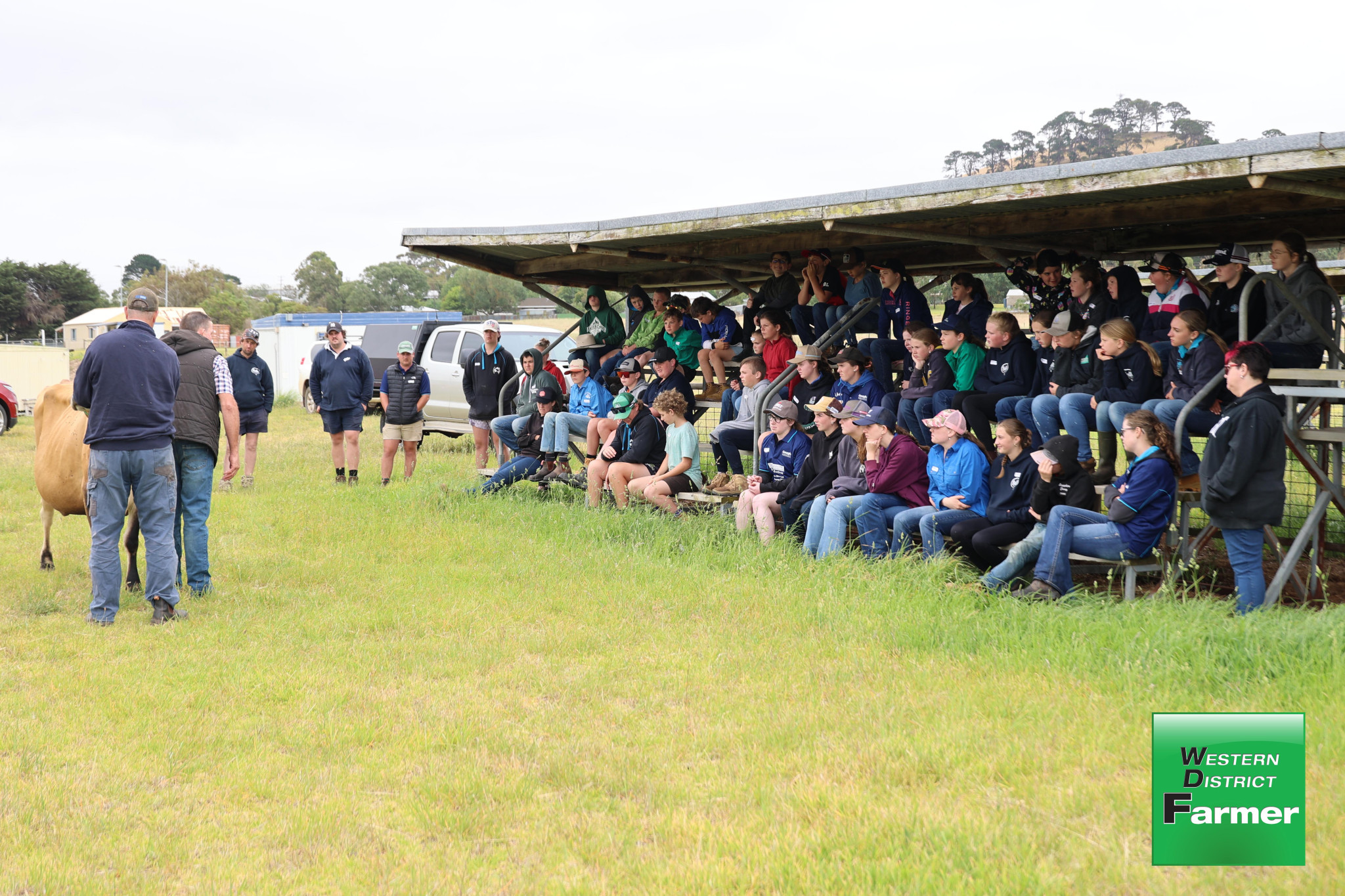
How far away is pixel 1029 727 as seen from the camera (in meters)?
4.68

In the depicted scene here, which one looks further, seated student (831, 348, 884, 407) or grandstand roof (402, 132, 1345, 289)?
seated student (831, 348, 884, 407)

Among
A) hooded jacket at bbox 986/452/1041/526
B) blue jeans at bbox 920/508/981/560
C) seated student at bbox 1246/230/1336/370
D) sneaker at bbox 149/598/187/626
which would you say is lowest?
sneaker at bbox 149/598/187/626

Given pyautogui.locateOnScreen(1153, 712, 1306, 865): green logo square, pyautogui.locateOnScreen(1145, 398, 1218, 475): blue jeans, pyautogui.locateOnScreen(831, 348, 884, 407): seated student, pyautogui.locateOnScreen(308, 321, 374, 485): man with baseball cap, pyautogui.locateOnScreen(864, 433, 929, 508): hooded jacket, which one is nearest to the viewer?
pyautogui.locateOnScreen(1153, 712, 1306, 865): green logo square

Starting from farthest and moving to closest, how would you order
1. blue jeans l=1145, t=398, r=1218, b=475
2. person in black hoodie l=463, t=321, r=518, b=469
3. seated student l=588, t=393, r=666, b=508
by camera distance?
person in black hoodie l=463, t=321, r=518, b=469
seated student l=588, t=393, r=666, b=508
blue jeans l=1145, t=398, r=1218, b=475

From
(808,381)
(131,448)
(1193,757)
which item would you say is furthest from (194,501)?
(1193,757)

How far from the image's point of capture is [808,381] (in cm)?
976

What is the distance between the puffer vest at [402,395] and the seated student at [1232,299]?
895 centimetres

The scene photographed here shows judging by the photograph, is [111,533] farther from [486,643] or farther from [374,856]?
[374,856]

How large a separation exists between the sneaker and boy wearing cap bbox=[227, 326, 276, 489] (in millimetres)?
6491

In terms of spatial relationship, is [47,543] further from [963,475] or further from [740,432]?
[963,475]

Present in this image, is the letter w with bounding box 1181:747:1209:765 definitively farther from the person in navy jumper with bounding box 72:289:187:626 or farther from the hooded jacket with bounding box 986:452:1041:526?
the person in navy jumper with bounding box 72:289:187:626

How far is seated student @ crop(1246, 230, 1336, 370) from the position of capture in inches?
279

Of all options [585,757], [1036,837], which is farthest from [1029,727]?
[585,757]

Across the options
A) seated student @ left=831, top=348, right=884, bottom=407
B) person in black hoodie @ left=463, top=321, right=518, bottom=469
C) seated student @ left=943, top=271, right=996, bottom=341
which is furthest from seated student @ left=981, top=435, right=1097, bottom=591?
person in black hoodie @ left=463, top=321, right=518, bottom=469
